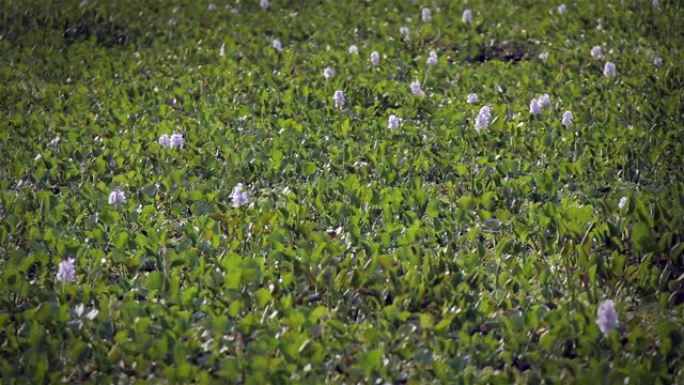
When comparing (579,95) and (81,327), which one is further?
(579,95)

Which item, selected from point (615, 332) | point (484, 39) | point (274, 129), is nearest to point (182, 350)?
point (615, 332)

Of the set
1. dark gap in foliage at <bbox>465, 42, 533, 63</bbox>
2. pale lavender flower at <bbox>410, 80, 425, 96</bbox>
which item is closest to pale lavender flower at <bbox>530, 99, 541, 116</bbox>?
pale lavender flower at <bbox>410, 80, 425, 96</bbox>

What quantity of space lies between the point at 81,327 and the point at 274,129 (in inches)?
97.3

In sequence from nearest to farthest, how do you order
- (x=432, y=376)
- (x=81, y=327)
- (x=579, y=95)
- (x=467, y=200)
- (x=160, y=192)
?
(x=432, y=376) < (x=81, y=327) < (x=467, y=200) < (x=160, y=192) < (x=579, y=95)

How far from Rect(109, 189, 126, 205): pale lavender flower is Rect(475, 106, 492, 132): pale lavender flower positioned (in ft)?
6.47

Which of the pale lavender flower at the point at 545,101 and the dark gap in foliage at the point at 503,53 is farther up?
the pale lavender flower at the point at 545,101

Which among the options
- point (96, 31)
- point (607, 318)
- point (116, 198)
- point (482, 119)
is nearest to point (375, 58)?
point (482, 119)

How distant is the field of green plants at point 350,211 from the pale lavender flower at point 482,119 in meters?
0.02

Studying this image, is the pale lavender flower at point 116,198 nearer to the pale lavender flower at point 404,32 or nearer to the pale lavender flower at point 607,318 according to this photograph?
the pale lavender flower at point 607,318

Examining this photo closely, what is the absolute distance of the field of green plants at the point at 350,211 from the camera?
3.24 m

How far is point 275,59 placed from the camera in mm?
7398

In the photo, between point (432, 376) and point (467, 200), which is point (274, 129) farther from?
point (432, 376)

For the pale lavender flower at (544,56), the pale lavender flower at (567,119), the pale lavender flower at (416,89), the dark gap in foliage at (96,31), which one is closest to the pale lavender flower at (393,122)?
the pale lavender flower at (416,89)

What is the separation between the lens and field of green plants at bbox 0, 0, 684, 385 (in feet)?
10.6
